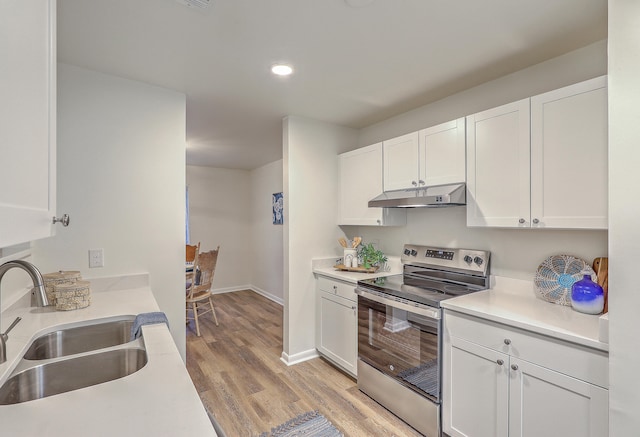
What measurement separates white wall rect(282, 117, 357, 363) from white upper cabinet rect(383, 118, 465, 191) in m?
0.72

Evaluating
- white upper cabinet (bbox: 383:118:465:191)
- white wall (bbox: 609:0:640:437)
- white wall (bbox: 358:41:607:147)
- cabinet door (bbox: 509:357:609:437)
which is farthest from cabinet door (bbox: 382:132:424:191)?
cabinet door (bbox: 509:357:609:437)

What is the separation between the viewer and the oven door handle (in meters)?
1.95

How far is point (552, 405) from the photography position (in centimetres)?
147

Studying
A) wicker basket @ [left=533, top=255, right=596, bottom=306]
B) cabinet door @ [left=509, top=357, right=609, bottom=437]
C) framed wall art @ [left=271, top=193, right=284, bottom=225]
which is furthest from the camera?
framed wall art @ [left=271, top=193, right=284, bottom=225]

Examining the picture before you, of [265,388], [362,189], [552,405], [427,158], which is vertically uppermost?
[427,158]

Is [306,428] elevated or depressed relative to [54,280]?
depressed

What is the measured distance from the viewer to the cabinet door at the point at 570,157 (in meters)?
1.58

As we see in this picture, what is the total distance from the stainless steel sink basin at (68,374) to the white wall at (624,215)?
1.83 meters

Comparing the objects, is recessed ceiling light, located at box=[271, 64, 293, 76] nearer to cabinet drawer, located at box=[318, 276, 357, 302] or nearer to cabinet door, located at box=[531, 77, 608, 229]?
cabinet door, located at box=[531, 77, 608, 229]

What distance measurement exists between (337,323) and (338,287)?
0.33m

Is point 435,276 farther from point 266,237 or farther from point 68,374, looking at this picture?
point 266,237

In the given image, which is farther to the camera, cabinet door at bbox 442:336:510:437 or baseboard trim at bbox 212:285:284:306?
baseboard trim at bbox 212:285:284:306

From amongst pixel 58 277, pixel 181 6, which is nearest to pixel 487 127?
pixel 181 6

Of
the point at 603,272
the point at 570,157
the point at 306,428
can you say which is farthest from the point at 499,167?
the point at 306,428
